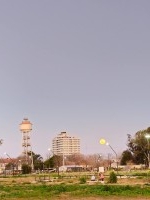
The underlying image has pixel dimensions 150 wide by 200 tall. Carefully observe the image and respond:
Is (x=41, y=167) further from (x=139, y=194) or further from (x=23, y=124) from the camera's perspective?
(x=139, y=194)

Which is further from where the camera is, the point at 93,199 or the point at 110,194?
the point at 110,194

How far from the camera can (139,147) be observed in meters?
131

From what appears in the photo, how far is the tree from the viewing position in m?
127

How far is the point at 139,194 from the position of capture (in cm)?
2967

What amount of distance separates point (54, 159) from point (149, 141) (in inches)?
1668

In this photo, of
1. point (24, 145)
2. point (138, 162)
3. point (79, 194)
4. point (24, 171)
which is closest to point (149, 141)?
point (138, 162)

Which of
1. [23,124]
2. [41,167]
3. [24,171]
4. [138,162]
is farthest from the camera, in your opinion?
[23,124]

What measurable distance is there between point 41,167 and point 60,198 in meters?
117

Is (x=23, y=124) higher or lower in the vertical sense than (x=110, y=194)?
higher

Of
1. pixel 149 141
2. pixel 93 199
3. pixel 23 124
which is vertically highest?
pixel 23 124

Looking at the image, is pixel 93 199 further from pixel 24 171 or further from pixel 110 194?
pixel 24 171

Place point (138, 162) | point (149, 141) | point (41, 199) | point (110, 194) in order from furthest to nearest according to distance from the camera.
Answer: point (138, 162) < point (149, 141) < point (110, 194) < point (41, 199)

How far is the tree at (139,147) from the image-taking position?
4993 inches

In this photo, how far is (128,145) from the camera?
451 feet
